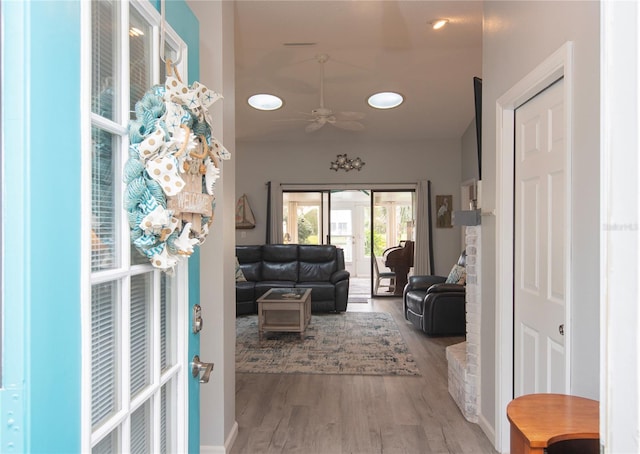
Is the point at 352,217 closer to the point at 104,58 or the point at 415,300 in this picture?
the point at 415,300

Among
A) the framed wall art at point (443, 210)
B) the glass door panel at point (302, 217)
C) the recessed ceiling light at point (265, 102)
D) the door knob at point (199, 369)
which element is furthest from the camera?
the glass door panel at point (302, 217)

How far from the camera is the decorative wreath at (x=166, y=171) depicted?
2.65 ft

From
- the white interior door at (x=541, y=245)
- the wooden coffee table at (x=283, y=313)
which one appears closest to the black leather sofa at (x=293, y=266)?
the wooden coffee table at (x=283, y=313)

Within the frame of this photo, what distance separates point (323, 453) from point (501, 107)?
2.35 metres

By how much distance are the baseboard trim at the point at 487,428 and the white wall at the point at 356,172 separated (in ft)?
15.4

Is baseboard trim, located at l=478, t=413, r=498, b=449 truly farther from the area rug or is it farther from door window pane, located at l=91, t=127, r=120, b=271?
door window pane, located at l=91, t=127, r=120, b=271

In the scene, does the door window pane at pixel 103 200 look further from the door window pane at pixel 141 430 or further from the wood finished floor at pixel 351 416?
the wood finished floor at pixel 351 416

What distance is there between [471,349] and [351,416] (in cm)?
99

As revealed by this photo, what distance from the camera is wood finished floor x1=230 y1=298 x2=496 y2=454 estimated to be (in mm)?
2326

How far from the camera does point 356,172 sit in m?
7.24

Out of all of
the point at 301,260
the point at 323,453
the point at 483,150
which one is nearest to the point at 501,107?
the point at 483,150

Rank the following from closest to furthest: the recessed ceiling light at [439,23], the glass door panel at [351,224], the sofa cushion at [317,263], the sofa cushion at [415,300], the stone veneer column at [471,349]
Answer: the stone veneer column at [471,349]
the recessed ceiling light at [439,23]
the sofa cushion at [415,300]
the sofa cushion at [317,263]
the glass door panel at [351,224]

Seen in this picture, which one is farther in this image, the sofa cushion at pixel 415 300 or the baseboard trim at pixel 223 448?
the sofa cushion at pixel 415 300

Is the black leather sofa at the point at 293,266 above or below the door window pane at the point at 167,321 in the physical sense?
below
